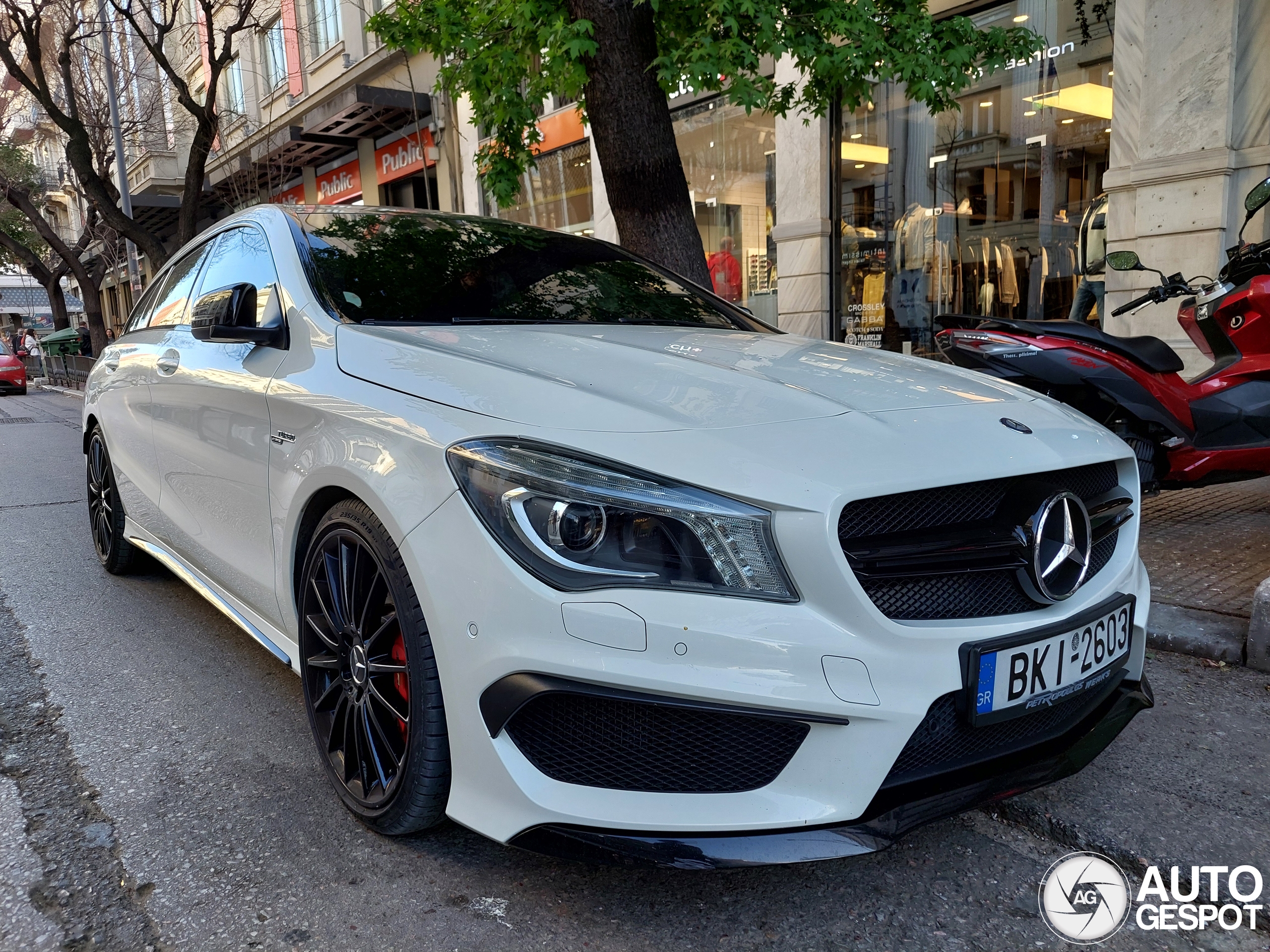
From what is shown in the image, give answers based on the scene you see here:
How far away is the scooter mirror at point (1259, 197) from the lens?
162 inches

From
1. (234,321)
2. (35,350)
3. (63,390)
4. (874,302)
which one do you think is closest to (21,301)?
(35,350)

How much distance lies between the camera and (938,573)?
169cm

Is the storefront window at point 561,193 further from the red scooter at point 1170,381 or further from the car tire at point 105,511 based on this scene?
the red scooter at point 1170,381

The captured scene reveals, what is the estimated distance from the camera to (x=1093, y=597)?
1.90 m

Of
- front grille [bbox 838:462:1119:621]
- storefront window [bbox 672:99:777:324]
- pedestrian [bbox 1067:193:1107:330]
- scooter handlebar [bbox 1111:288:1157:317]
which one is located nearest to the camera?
front grille [bbox 838:462:1119:621]

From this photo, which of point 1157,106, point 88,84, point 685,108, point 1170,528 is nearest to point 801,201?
point 685,108

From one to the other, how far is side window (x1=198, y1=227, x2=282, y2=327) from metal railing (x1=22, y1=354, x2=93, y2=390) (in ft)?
63.3

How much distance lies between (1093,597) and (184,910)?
75.1 inches

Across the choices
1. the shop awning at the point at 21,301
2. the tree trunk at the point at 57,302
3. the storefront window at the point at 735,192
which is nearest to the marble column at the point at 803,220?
the storefront window at the point at 735,192

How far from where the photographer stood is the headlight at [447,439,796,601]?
5.21 ft

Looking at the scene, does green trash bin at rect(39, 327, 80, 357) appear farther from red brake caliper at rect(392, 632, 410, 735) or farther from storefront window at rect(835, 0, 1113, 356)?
red brake caliper at rect(392, 632, 410, 735)

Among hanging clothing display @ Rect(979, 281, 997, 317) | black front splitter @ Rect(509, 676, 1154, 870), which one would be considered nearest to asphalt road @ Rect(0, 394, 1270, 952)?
black front splitter @ Rect(509, 676, 1154, 870)

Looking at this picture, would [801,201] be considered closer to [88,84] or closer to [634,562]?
[634,562]
